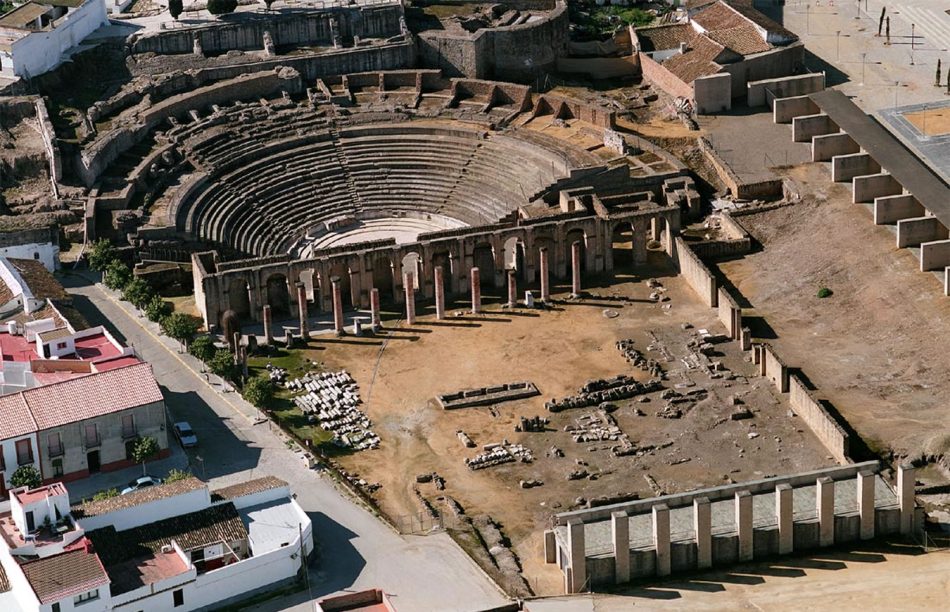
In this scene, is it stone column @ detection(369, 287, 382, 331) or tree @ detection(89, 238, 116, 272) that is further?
tree @ detection(89, 238, 116, 272)

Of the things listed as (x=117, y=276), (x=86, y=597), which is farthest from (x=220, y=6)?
(x=86, y=597)

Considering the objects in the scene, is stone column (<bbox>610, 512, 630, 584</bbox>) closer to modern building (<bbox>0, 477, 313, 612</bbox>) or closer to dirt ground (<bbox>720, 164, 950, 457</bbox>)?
modern building (<bbox>0, 477, 313, 612</bbox>)

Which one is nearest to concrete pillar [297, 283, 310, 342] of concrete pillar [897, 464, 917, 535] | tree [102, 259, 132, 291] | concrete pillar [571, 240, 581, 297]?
tree [102, 259, 132, 291]

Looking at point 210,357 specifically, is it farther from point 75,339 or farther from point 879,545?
point 879,545

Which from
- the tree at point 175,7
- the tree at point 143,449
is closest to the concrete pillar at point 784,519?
the tree at point 143,449

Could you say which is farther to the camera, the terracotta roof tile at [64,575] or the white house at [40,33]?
the white house at [40,33]

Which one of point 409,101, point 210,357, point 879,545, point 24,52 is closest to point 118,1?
point 24,52

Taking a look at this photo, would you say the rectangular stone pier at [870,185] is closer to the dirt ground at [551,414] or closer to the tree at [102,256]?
the dirt ground at [551,414]
